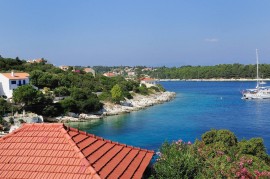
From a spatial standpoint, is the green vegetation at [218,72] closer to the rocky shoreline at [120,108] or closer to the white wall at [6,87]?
the rocky shoreline at [120,108]

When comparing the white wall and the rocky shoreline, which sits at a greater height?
the white wall

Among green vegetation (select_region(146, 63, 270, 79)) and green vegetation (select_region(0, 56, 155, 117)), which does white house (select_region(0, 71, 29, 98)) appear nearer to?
green vegetation (select_region(0, 56, 155, 117))

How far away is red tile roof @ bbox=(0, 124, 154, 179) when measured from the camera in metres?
7.38

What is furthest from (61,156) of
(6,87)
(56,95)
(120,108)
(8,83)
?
(120,108)

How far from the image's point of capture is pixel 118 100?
56250 millimetres

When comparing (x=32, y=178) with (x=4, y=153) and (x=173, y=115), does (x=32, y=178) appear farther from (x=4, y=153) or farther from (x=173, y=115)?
(x=173, y=115)

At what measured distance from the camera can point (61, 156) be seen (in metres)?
7.78

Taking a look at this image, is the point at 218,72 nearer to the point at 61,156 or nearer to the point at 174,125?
the point at 174,125

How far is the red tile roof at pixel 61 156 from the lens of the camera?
24.2ft

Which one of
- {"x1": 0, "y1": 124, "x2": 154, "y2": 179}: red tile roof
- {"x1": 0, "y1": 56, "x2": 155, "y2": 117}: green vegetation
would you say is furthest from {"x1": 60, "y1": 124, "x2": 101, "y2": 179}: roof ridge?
{"x1": 0, "y1": 56, "x2": 155, "y2": 117}: green vegetation

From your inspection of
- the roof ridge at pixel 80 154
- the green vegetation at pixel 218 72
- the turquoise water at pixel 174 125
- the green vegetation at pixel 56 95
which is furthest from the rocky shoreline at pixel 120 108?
the green vegetation at pixel 218 72

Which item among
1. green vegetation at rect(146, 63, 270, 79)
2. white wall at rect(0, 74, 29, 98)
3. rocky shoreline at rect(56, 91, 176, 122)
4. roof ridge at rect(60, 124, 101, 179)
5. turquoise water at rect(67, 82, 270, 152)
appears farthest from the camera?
green vegetation at rect(146, 63, 270, 79)

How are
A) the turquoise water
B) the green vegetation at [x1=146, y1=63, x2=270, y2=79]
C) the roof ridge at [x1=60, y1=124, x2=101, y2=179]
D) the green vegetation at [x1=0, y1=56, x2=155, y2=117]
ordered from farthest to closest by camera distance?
the green vegetation at [x1=146, y1=63, x2=270, y2=79] < the green vegetation at [x1=0, y1=56, x2=155, y2=117] < the turquoise water < the roof ridge at [x1=60, y1=124, x2=101, y2=179]

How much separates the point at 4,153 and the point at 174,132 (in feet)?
99.2
